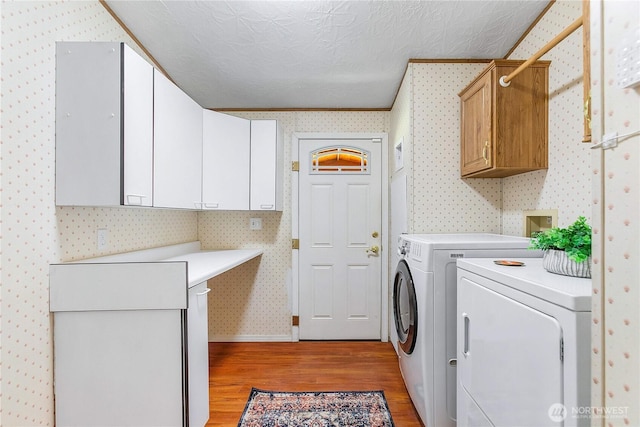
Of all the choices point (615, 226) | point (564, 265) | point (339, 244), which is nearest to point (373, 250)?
point (339, 244)

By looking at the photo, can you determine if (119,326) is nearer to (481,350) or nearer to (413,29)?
(481,350)

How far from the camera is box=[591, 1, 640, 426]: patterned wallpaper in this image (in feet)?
1.90

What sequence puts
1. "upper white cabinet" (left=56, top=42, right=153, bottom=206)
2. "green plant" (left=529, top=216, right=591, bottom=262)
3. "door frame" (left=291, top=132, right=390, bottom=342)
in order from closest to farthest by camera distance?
"green plant" (left=529, top=216, right=591, bottom=262), "upper white cabinet" (left=56, top=42, right=153, bottom=206), "door frame" (left=291, top=132, right=390, bottom=342)

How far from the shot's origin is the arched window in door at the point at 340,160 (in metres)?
3.04

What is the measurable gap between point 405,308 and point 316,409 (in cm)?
87

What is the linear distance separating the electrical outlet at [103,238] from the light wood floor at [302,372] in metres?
1.22

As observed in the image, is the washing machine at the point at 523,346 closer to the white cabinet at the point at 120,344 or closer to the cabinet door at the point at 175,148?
the white cabinet at the point at 120,344

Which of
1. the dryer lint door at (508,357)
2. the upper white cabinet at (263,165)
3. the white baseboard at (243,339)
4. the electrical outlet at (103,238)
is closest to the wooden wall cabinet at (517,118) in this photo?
the dryer lint door at (508,357)

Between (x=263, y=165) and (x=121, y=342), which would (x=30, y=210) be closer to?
(x=121, y=342)

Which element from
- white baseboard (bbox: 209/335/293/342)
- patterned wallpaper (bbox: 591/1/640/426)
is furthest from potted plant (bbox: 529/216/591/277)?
white baseboard (bbox: 209/335/293/342)

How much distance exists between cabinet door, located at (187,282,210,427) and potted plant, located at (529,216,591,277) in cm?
153

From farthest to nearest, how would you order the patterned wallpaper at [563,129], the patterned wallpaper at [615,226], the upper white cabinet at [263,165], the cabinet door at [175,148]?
the upper white cabinet at [263,165]
the cabinet door at [175,148]
the patterned wallpaper at [563,129]
the patterned wallpaper at [615,226]

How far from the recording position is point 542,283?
2.83 feet

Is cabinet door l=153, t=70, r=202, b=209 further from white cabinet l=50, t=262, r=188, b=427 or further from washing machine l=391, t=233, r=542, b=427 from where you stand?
washing machine l=391, t=233, r=542, b=427
